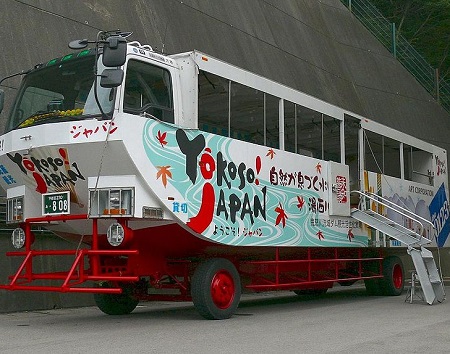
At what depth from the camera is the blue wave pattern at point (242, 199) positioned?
30.3 ft

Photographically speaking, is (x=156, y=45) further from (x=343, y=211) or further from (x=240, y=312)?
(x=240, y=312)

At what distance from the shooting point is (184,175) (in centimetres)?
942

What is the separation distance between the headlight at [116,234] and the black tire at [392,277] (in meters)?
8.01

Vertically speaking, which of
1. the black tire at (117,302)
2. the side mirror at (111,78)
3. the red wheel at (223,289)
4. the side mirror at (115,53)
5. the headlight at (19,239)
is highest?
the side mirror at (115,53)

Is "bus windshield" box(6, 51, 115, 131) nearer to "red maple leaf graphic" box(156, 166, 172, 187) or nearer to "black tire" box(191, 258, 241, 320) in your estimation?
"red maple leaf graphic" box(156, 166, 172, 187)

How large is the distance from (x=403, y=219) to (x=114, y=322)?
8084 millimetres

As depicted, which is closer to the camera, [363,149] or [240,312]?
[240,312]

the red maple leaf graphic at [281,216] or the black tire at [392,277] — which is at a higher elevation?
the red maple leaf graphic at [281,216]

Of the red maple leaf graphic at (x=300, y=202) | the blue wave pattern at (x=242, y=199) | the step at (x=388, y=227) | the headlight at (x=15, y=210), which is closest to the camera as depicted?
the blue wave pattern at (x=242, y=199)

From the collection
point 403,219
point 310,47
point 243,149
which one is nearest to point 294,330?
point 243,149

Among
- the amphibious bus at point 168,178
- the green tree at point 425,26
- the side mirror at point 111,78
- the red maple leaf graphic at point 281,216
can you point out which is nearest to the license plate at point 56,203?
the amphibious bus at point 168,178

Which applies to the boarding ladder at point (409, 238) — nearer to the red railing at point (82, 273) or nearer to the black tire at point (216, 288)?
the black tire at point (216, 288)

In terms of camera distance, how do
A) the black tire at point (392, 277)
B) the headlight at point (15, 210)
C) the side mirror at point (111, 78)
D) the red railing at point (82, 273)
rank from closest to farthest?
the side mirror at point (111, 78) < the red railing at point (82, 273) < the headlight at point (15, 210) < the black tire at point (392, 277)

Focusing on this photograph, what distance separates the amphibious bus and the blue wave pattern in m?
0.02
